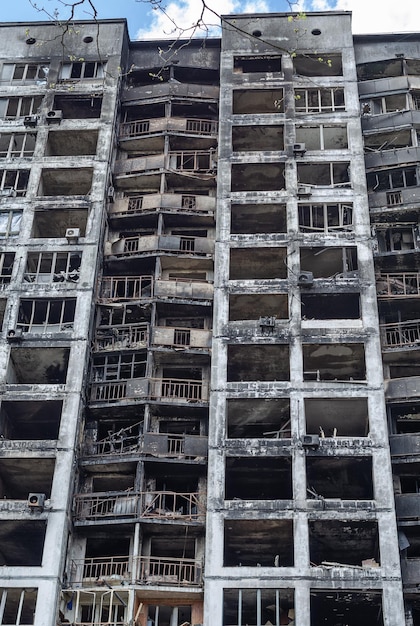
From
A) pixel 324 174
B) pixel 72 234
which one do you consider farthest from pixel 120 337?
pixel 324 174

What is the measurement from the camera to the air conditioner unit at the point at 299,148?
39.8 meters

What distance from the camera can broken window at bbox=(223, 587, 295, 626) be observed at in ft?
91.8

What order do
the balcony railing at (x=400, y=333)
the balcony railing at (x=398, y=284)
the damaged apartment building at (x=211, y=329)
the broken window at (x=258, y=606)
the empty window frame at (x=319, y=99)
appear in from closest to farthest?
1. the broken window at (x=258, y=606)
2. the damaged apartment building at (x=211, y=329)
3. the balcony railing at (x=400, y=333)
4. the balcony railing at (x=398, y=284)
5. the empty window frame at (x=319, y=99)

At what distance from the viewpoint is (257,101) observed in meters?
43.4

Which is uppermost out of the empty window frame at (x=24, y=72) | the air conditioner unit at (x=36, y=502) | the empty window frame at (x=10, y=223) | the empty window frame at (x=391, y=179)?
the empty window frame at (x=24, y=72)

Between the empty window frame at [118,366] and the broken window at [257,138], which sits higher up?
the broken window at [257,138]

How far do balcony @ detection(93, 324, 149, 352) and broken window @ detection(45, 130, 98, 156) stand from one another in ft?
35.6

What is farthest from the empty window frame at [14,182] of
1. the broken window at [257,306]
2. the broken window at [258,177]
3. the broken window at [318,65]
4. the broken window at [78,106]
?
the broken window at [318,65]

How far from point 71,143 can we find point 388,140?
16715mm

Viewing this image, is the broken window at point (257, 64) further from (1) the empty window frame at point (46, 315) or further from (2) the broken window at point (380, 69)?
(1) the empty window frame at point (46, 315)

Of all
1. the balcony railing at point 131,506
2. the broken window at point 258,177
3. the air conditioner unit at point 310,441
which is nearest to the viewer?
the air conditioner unit at point 310,441

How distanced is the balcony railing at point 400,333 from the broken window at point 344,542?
31.1 ft

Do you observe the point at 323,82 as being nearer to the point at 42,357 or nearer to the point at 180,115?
the point at 180,115

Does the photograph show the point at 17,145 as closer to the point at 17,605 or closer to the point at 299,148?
the point at 299,148
